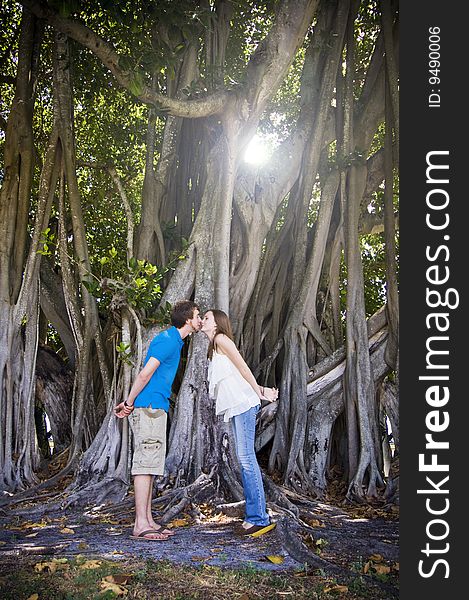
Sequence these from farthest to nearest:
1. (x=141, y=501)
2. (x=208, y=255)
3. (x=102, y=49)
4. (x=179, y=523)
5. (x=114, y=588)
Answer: (x=208, y=255)
(x=102, y=49)
(x=179, y=523)
(x=141, y=501)
(x=114, y=588)

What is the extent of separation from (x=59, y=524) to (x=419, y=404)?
2.27m

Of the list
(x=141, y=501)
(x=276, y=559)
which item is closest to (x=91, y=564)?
(x=141, y=501)

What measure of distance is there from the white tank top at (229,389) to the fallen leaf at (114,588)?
1.04 meters

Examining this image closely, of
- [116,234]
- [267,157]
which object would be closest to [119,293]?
[267,157]

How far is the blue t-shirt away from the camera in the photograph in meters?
3.45

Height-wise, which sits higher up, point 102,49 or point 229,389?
point 102,49

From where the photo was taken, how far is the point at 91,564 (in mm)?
2922

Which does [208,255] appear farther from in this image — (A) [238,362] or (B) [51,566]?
(B) [51,566]

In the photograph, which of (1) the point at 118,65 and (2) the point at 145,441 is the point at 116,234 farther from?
(2) the point at 145,441

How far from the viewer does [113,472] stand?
4551 millimetres

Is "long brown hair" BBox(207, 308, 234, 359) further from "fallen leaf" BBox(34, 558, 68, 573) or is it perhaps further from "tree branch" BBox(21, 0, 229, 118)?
"tree branch" BBox(21, 0, 229, 118)

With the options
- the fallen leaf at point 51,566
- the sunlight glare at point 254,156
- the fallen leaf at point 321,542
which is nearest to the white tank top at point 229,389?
the fallen leaf at point 321,542

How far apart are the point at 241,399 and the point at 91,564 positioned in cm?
104

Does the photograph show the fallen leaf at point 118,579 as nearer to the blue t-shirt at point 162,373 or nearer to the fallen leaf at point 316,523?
the blue t-shirt at point 162,373
